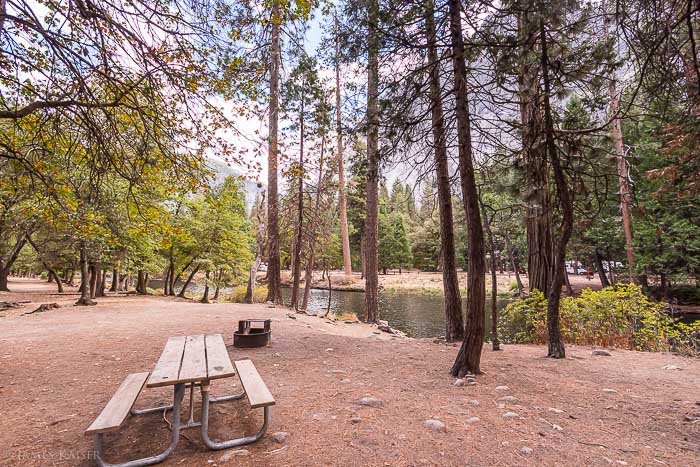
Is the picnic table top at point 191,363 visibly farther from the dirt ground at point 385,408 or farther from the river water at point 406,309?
Result: the river water at point 406,309

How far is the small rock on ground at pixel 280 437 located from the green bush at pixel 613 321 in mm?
6089

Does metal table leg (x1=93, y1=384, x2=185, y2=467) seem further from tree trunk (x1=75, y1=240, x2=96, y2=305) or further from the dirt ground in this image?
tree trunk (x1=75, y1=240, x2=96, y2=305)

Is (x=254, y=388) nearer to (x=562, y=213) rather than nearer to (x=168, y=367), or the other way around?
(x=168, y=367)

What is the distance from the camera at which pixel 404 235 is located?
37500 mm

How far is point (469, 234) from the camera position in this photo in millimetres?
3846

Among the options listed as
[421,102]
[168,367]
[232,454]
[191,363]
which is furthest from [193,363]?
[421,102]

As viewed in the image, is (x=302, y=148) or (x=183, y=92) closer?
(x=183, y=92)

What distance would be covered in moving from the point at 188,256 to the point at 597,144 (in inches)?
674

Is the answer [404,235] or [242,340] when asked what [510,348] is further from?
[404,235]

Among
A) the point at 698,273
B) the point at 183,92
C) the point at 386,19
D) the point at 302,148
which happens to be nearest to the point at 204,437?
the point at 183,92

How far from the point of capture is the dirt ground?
2.18 metres

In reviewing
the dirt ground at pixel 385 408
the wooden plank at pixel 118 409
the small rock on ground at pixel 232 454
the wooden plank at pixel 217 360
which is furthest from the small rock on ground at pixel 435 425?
the wooden plank at pixel 118 409

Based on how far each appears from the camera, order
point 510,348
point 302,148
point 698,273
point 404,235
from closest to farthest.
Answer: point 510,348 → point 302,148 → point 698,273 → point 404,235

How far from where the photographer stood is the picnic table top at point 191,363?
2.09 m
